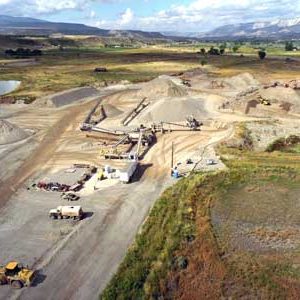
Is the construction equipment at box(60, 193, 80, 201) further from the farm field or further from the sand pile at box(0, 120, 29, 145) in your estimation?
the sand pile at box(0, 120, 29, 145)

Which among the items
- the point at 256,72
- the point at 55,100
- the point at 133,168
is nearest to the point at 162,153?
the point at 133,168

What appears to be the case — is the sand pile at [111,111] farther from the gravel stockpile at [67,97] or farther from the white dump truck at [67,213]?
the white dump truck at [67,213]

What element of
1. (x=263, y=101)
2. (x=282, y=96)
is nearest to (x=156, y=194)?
(x=263, y=101)

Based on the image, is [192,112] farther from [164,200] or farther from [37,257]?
[37,257]

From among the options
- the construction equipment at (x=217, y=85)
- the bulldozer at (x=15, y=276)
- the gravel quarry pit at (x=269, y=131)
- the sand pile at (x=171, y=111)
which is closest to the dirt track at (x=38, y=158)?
the sand pile at (x=171, y=111)

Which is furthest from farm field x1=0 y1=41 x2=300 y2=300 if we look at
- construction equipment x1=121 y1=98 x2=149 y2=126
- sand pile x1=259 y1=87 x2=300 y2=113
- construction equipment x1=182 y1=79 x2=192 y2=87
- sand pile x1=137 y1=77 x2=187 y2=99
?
construction equipment x1=182 y1=79 x2=192 y2=87
